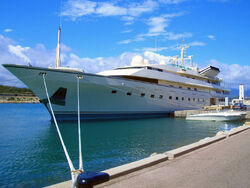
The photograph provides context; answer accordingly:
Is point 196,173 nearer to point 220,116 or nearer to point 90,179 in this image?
point 90,179

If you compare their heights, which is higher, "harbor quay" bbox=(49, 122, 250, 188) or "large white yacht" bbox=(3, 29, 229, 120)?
"large white yacht" bbox=(3, 29, 229, 120)

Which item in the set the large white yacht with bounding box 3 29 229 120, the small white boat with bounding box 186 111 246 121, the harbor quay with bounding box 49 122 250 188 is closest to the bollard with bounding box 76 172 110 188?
the harbor quay with bounding box 49 122 250 188

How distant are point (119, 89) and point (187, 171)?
1500 cm

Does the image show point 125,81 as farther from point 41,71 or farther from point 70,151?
point 70,151

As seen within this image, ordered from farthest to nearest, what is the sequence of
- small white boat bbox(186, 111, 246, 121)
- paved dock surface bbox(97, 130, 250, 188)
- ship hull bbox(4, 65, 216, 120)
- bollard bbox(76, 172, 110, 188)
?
small white boat bbox(186, 111, 246, 121) < ship hull bbox(4, 65, 216, 120) < paved dock surface bbox(97, 130, 250, 188) < bollard bbox(76, 172, 110, 188)

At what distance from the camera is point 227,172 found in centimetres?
459

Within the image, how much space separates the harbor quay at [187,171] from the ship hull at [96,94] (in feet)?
40.7

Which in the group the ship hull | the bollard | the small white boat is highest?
the ship hull

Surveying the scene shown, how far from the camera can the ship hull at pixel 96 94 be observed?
1642 centimetres

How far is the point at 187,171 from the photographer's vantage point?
4.66 meters

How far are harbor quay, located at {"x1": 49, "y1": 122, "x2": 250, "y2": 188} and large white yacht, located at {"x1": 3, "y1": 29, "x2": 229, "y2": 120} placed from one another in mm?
12231

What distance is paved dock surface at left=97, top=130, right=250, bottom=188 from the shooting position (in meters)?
3.92

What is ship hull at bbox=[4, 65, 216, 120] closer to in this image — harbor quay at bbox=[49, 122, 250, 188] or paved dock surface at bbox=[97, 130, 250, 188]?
harbor quay at bbox=[49, 122, 250, 188]

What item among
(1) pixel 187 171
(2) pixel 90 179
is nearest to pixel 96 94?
(1) pixel 187 171
